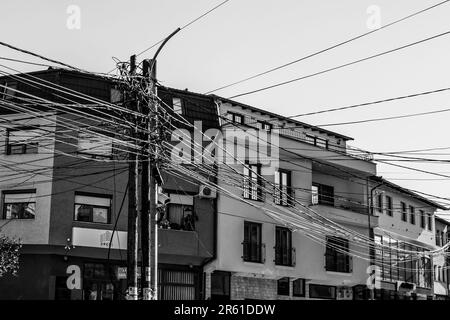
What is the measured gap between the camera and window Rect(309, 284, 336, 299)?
39.1 meters

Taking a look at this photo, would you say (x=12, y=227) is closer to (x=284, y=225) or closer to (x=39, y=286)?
(x=39, y=286)

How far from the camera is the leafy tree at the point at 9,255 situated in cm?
2806

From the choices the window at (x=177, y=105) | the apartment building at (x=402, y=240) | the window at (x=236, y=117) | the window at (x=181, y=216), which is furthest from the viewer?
the apartment building at (x=402, y=240)

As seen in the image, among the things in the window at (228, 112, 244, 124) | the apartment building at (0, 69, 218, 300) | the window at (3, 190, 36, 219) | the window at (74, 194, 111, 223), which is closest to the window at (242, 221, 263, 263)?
the apartment building at (0, 69, 218, 300)

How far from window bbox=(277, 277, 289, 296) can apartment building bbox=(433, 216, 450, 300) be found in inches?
918

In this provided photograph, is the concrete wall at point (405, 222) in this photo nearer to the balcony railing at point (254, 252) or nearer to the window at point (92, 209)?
the balcony railing at point (254, 252)

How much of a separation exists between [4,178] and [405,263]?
30.3m

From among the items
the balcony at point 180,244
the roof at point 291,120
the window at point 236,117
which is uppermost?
the roof at point 291,120

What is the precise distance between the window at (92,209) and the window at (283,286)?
10624 mm

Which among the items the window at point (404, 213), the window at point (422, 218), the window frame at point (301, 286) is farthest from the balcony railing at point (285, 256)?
the window at point (422, 218)

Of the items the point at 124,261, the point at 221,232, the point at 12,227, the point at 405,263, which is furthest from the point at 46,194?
the point at 405,263
